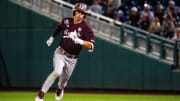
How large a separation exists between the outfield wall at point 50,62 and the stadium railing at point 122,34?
0.18m

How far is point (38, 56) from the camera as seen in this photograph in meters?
16.6

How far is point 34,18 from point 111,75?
3.02 meters

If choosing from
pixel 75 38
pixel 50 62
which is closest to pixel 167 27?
pixel 50 62

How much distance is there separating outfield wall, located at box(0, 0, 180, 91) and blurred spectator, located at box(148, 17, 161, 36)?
797 mm

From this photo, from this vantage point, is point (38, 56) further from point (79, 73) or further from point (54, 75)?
point (54, 75)

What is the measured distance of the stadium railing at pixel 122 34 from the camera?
15430 millimetres

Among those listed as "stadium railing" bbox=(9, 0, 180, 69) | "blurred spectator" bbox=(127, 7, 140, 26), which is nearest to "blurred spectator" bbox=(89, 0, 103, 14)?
"stadium railing" bbox=(9, 0, 180, 69)

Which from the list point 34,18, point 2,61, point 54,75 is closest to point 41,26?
point 34,18

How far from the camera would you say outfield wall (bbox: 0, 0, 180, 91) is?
52.1 ft

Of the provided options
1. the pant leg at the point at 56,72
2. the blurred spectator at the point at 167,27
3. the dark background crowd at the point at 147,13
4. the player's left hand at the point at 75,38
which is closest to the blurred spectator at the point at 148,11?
the dark background crowd at the point at 147,13

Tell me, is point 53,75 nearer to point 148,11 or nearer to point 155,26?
point 155,26

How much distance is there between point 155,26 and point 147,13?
506 mm

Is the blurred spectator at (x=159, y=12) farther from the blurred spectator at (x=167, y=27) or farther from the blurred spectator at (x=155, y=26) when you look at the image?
the blurred spectator at (x=155, y=26)

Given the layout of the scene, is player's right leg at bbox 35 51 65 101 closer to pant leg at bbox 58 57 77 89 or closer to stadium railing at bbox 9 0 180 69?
pant leg at bbox 58 57 77 89
